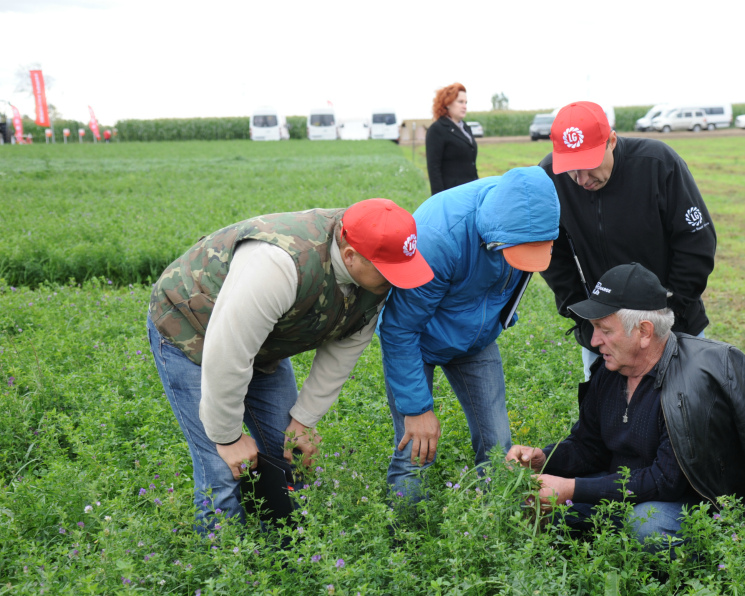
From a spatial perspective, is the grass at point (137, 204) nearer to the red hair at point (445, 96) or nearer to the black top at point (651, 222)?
the red hair at point (445, 96)

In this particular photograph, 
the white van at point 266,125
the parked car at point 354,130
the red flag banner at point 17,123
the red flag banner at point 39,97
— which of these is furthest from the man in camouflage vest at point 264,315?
the red flag banner at point 17,123

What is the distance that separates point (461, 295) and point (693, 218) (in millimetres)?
1332

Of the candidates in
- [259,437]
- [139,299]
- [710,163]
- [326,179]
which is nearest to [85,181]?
[326,179]

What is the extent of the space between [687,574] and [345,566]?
4.06ft

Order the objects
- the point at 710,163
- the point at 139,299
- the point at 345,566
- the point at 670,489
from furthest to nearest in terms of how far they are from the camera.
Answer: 1. the point at 710,163
2. the point at 139,299
3. the point at 670,489
4. the point at 345,566

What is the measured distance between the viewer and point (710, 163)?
2211cm

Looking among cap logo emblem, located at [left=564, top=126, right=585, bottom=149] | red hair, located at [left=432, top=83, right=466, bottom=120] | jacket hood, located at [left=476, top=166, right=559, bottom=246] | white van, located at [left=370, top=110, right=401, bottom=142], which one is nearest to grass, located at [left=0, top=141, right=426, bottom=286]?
red hair, located at [left=432, top=83, right=466, bottom=120]

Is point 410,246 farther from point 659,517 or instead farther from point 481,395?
point 659,517

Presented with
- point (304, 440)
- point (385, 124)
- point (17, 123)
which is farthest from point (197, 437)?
point (17, 123)

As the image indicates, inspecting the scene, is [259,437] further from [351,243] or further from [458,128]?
[458,128]

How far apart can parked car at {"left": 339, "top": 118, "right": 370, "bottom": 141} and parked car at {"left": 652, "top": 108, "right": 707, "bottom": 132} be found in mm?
19794

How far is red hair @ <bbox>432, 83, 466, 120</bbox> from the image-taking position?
6.81m

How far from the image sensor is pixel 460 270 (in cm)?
278

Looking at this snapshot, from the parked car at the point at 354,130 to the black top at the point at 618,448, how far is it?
4803 cm
